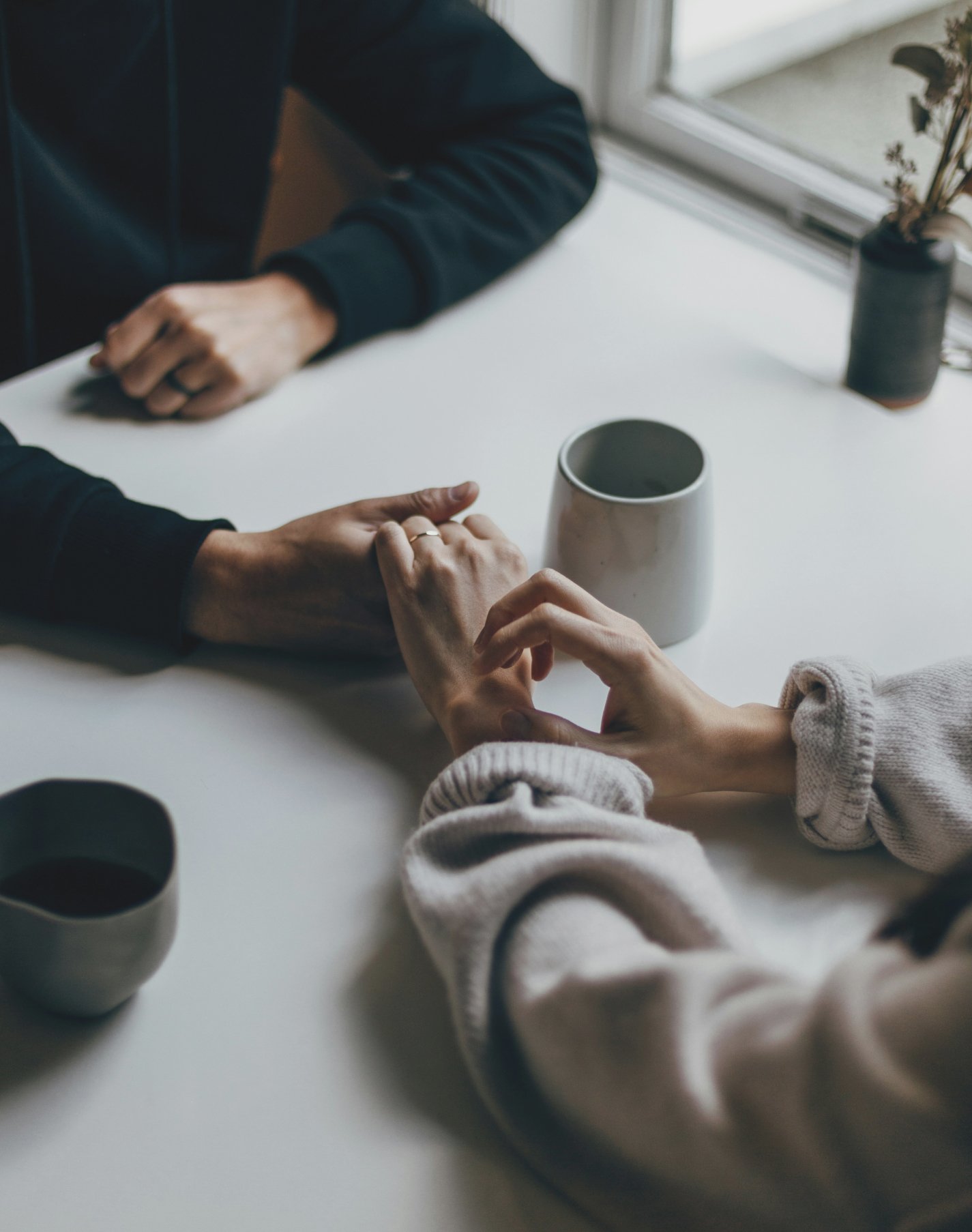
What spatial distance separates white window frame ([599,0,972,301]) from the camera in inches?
49.7

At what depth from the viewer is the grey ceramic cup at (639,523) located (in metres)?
0.70

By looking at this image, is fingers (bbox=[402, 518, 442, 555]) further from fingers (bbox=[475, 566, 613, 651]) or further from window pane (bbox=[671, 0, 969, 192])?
window pane (bbox=[671, 0, 969, 192])

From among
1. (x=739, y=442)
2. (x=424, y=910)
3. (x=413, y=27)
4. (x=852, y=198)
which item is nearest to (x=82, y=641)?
(x=424, y=910)

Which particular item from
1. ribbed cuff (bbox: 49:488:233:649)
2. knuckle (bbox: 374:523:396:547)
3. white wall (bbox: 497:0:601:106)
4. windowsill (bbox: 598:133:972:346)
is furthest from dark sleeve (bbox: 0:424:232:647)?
white wall (bbox: 497:0:601:106)

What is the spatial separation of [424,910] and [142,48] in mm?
943

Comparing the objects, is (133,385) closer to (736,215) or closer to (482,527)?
(482,527)

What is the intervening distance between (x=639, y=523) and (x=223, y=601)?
29 cm

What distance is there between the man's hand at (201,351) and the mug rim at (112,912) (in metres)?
0.49

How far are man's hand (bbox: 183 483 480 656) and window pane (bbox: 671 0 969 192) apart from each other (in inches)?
31.5

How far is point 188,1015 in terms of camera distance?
0.56 m

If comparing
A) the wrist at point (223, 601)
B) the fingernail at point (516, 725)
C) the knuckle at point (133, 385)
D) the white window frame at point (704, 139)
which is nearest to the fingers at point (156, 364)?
the knuckle at point (133, 385)

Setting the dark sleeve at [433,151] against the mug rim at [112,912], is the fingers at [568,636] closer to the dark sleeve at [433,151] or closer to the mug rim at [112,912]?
the mug rim at [112,912]

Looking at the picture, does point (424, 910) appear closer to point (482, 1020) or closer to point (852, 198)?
point (482, 1020)

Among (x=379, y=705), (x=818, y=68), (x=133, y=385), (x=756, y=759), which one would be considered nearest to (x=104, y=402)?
(x=133, y=385)
